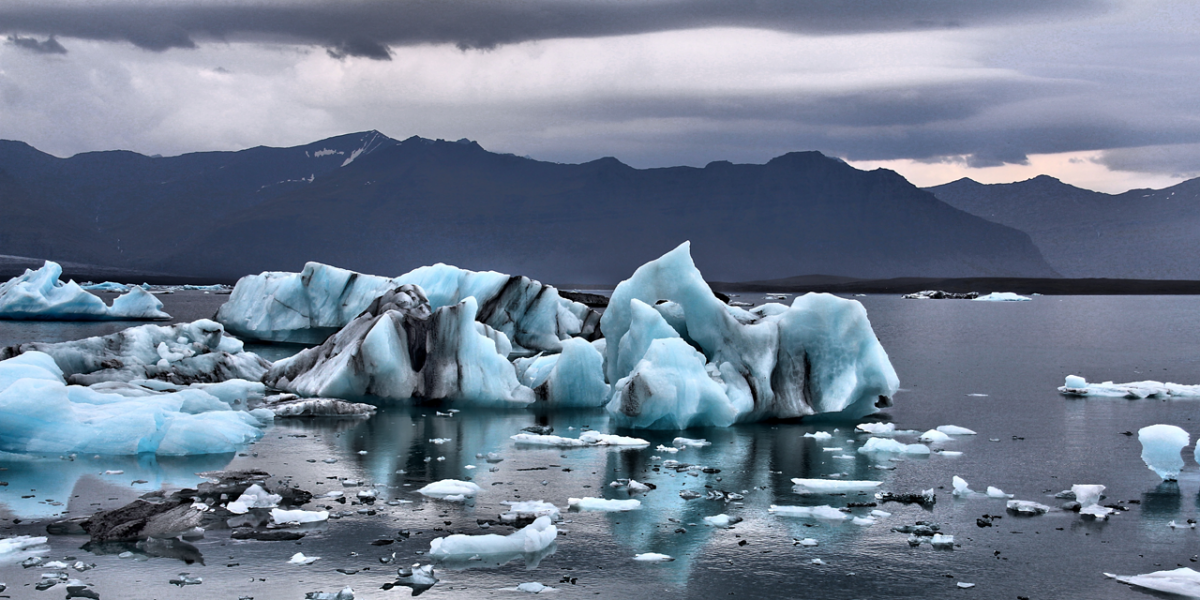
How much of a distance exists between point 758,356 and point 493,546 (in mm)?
9206

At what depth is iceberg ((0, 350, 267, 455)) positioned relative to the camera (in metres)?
13.0

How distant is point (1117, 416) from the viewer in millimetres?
17844

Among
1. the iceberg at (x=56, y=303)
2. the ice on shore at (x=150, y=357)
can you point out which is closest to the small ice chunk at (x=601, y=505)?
the ice on shore at (x=150, y=357)

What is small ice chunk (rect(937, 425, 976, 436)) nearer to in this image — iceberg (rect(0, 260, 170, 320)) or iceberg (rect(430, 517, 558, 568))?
iceberg (rect(430, 517, 558, 568))

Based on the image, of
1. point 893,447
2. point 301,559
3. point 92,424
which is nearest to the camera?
point 301,559

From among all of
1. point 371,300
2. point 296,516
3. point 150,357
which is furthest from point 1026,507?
point 371,300

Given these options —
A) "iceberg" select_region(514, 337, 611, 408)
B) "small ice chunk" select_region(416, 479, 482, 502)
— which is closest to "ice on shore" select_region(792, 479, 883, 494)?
"small ice chunk" select_region(416, 479, 482, 502)

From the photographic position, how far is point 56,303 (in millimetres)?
43750

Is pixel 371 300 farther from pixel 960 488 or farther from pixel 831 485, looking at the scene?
pixel 960 488

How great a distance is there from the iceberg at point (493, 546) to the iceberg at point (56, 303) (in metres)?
40.0

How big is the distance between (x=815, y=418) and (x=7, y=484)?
38.8 ft

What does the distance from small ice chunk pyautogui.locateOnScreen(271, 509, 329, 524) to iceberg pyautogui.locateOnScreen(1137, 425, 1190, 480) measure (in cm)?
938

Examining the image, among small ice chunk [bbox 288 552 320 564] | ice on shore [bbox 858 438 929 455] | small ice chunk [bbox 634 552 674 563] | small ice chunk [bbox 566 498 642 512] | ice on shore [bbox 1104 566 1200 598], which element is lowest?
small ice chunk [bbox 288 552 320 564]

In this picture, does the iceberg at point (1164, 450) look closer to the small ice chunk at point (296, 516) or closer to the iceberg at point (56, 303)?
the small ice chunk at point (296, 516)
